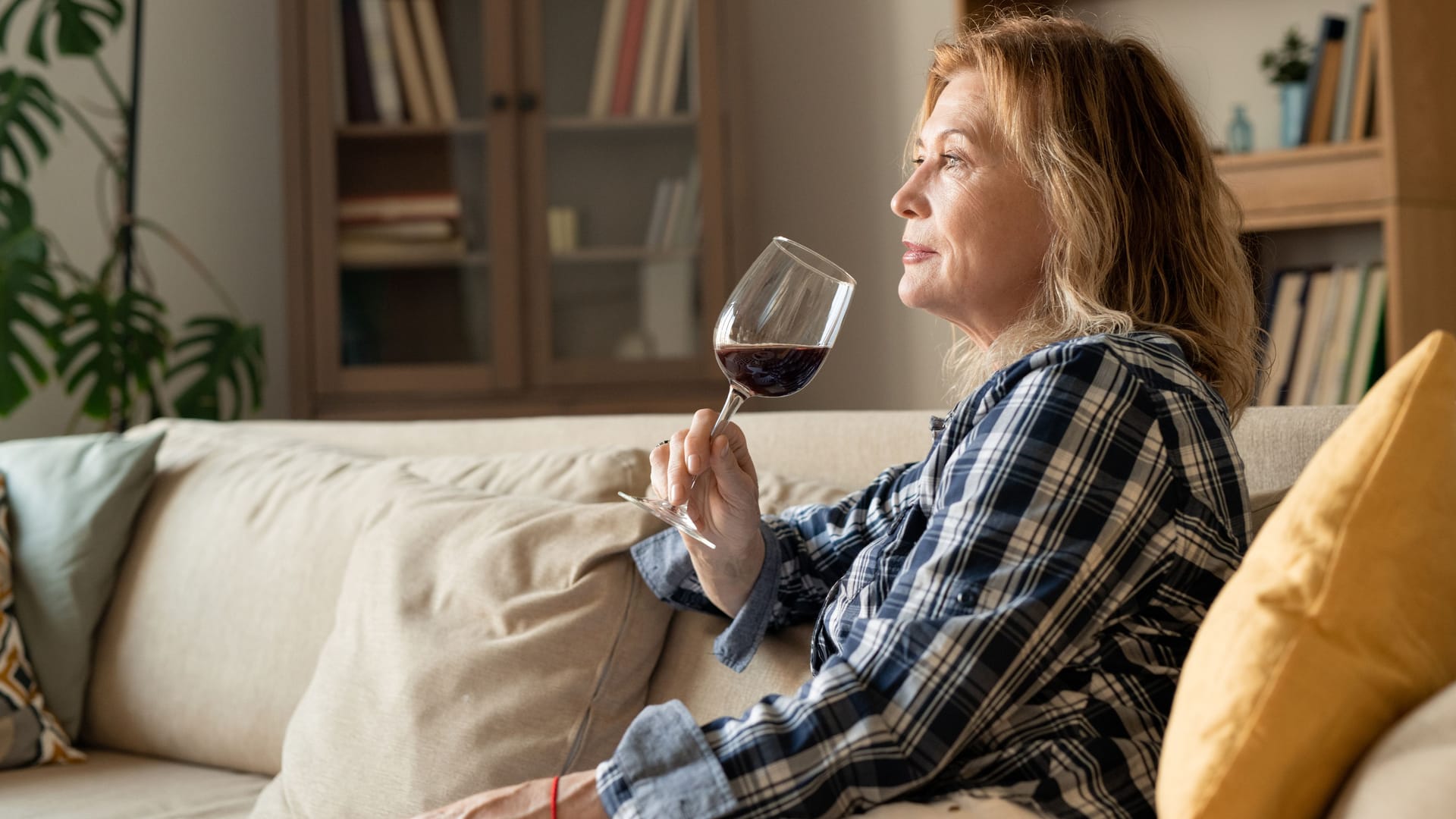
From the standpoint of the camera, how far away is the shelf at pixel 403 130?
124 inches

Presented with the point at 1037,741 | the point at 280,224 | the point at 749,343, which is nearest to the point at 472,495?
the point at 749,343

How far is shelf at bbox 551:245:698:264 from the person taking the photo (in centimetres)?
315

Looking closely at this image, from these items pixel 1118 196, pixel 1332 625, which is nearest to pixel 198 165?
pixel 1118 196

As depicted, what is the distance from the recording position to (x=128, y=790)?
1566 mm

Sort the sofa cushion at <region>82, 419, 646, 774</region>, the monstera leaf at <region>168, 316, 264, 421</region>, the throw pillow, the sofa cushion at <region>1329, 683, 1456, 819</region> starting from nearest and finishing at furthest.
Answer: the sofa cushion at <region>1329, 683, 1456, 819</region>, the throw pillow, the sofa cushion at <region>82, 419, 646, 774</region>, the monstera leaf at <region>168, 316, 264, 421</region>

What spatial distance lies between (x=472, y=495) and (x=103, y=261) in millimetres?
2051

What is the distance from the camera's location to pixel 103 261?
311cm

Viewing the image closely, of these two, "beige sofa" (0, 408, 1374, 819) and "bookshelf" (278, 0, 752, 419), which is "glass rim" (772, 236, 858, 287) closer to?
"beige sofa" (0, 408, 1374, 819)

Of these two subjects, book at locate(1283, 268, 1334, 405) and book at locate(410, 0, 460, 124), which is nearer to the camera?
book at locate(1283, 268, 1334, 405)

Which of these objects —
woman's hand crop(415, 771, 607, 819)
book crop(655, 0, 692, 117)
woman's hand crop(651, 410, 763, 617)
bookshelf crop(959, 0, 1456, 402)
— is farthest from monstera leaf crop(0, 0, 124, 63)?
woman's hand crop(415, 771, 607, 819)

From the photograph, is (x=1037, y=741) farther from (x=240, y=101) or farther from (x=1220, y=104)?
(x=240, y=101)

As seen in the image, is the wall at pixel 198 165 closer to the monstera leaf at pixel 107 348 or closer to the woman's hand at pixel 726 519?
the monstera leaf at pixel 107 348

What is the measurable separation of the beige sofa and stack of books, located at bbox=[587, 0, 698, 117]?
1.44 m

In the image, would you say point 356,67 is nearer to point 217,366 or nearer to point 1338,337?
point 217,366
